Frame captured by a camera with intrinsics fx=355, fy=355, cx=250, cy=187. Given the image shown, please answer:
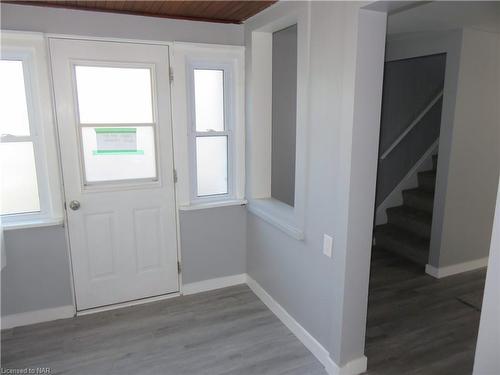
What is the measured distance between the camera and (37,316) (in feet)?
9.13

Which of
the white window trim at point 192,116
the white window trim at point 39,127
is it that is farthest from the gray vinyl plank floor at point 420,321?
the white window trim at point 39,127

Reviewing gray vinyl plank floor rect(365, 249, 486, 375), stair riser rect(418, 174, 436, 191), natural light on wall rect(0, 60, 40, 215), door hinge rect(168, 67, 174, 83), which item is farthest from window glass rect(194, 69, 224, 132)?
stair riser rect(418, 174, 436, 191)

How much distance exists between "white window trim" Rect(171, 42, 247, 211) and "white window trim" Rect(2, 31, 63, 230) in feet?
2.96

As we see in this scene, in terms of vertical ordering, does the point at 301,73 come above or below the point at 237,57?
below

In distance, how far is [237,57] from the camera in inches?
118

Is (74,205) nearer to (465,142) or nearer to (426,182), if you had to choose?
(465,142)

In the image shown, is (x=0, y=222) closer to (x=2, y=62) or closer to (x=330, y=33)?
(x=2, y=62)

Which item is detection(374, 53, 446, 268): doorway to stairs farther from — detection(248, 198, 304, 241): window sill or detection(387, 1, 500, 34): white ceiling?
detection(248, 198, 304, 241): window sill

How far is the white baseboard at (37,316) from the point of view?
2.70 m

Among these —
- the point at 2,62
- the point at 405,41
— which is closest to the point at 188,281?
the point at 2,62

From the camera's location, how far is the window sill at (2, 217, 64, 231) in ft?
8.44

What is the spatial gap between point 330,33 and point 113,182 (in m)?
1.95

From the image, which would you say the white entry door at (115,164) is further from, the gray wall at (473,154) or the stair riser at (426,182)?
the stair riser at (426,182)

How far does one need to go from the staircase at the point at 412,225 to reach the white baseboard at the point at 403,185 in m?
0.05
